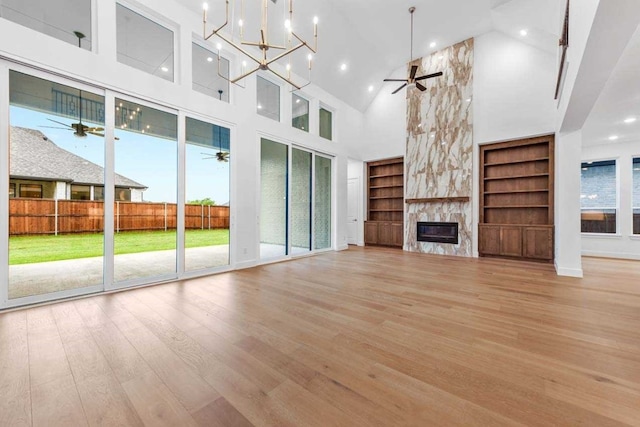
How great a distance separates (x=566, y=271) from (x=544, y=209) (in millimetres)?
1895

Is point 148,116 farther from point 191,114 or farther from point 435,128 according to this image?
point 435,128

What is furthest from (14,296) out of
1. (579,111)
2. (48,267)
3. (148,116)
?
(579,111)

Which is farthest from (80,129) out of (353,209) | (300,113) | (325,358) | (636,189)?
(636,189)

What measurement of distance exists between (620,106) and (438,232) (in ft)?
13.2

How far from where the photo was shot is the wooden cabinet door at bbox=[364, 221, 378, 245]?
820cm

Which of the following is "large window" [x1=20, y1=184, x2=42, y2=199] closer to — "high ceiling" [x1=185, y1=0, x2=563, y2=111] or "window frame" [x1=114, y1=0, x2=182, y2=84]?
"window frame" [x1=114, y1=0, x2=182, y2=84]

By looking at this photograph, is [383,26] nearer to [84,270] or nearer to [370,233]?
[370,233]

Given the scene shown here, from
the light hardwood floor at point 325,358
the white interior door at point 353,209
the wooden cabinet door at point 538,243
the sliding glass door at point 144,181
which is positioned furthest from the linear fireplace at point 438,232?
the sliding glass door at point 144,181

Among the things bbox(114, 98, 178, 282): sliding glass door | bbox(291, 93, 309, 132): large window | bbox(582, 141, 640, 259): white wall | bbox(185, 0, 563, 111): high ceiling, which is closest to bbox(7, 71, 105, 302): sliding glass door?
bbox(114, 98, 178, 282): sliding glass door

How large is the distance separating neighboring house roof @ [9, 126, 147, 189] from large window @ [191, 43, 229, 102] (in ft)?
6.70

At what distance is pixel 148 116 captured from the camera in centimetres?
389

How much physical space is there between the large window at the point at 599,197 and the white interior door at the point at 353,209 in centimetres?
610

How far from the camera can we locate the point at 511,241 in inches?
230

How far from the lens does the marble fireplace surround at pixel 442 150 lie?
21.0 ft
